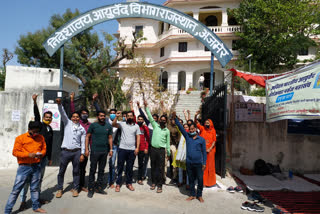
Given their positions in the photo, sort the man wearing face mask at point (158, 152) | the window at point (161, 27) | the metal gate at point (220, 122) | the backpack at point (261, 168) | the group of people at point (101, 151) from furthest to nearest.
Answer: the window at point (161, 27) < the backpack at point (261, 168) < the metal gate at point (220, 122) < the man wearing face mask at point (158, 152) < the group of people at point (101, 151)

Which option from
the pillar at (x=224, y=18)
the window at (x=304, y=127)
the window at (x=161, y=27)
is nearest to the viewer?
the window at (x=304, y=127)

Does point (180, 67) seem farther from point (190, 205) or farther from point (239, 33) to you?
point (190, 205)

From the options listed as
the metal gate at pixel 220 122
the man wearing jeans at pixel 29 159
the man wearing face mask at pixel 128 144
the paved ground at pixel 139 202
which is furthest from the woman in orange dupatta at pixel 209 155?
the man wearing jeans at pixel 29 159

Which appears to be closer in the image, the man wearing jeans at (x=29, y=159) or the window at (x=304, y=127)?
the man wearing jeans at (x=29, y=159)

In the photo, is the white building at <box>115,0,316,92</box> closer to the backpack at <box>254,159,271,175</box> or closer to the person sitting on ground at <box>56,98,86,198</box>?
the backpack at <box>254,159,271,175</box>

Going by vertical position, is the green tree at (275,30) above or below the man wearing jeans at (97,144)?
above

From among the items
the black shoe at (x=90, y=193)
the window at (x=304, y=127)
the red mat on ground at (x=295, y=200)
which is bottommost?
the red mat on ground at (x=295, y=200)

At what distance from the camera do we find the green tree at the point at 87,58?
58.9 ft

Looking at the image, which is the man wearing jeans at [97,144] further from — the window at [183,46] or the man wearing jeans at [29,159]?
the window at [183,46]

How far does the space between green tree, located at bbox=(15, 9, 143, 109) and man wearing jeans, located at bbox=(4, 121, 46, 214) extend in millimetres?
14394

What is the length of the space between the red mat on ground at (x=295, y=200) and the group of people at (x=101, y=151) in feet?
4.67

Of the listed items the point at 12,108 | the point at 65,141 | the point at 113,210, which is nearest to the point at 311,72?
the point at 113,210

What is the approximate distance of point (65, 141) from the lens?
4.45 m

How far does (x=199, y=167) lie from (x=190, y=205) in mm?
781
